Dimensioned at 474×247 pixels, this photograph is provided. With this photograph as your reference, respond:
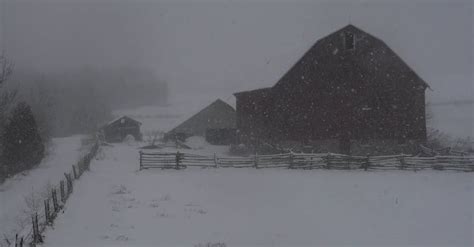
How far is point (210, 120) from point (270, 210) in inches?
1450

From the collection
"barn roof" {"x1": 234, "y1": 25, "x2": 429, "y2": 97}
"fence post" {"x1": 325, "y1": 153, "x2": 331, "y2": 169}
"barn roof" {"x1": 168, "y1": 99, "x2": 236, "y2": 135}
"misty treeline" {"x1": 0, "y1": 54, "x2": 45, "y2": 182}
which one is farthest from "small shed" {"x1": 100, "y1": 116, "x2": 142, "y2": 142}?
"fence post" {"x1": 325, "y1": 153, "x2": 331, "y2": 169}

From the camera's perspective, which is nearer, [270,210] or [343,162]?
[270,210]

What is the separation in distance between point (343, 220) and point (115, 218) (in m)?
7.12

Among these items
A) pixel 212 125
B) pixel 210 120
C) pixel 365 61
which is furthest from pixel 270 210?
pixel 210 120

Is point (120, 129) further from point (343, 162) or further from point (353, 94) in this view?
point (343, 162)

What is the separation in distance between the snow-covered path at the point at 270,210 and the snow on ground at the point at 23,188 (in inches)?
100

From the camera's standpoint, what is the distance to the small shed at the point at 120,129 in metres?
63.0

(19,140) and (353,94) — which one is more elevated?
(353,94)

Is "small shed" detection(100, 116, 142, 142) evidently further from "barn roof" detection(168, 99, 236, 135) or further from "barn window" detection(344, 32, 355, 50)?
"barn window" detection(344, 32, 355, 50)

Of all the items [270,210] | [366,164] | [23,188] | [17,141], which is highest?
[17,141]

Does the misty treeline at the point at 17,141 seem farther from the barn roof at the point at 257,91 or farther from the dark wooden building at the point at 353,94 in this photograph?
the dark wooden building at the point at 353,94

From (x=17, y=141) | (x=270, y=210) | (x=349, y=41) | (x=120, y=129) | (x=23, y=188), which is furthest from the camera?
(x=120, y=129)

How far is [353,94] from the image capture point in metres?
30.8

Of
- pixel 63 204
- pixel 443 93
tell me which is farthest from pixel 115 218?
pixel 443 93
